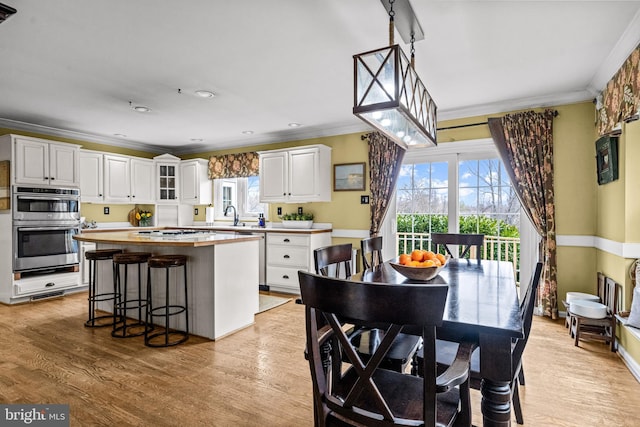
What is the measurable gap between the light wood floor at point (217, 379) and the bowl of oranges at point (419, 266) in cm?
92

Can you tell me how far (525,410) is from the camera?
79.9 inches

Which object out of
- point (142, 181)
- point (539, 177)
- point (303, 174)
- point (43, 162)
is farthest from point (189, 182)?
point (539, 177)

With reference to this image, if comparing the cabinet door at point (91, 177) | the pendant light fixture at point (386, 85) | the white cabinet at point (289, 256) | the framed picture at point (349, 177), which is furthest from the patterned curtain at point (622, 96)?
the cabinet door at point (91, 177)

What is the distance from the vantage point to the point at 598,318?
2912mm

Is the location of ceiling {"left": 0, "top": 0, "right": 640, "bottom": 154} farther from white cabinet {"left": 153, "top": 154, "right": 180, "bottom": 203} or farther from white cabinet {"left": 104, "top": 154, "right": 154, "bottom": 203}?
white cabinet {"left": 153, "top": 154, "right": 180, "bottom": 203}

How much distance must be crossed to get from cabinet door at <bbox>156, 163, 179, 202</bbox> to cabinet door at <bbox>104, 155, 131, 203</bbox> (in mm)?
555

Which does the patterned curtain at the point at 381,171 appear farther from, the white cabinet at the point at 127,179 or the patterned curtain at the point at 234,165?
the white cabinet at the point at 127,179

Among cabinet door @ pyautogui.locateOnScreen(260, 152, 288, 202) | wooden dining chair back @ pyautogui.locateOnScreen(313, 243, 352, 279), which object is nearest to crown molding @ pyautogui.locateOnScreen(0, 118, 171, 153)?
cabinet door @ pyautogui.locateOnScreen(260, 152, 288, 202)

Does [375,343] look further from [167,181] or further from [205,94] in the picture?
[167,181]

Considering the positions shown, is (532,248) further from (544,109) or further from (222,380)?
(222,380)

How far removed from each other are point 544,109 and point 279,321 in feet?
12.0

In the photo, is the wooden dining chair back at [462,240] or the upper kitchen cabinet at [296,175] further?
the upper kitchen cabinet at [296,175]

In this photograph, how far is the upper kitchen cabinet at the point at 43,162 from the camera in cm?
432

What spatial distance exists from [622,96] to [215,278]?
3588mm
